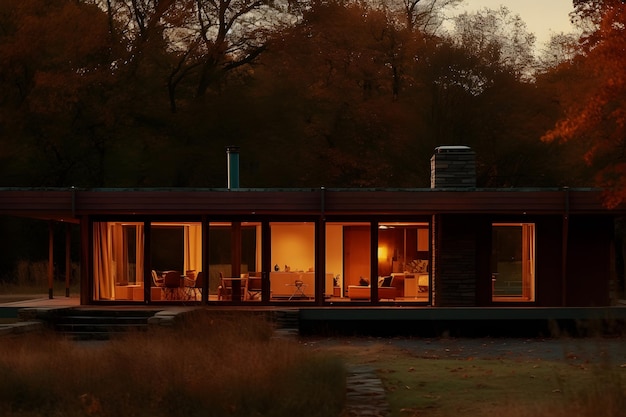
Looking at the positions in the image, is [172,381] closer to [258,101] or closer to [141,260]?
[141,260]

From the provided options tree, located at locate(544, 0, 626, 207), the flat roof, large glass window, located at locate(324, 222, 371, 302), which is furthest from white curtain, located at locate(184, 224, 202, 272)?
tree, located at locate(544, 0, 626, 207)

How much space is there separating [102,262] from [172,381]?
1273 cm

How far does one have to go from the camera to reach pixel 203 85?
121 feet

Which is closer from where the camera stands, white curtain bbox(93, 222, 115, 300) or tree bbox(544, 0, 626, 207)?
tree bbox(544, 0, 626, 207)

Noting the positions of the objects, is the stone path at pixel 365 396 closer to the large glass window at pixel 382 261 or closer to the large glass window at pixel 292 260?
the large glass window at pixel 292 260

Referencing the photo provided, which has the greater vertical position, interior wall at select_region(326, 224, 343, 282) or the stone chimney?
the stone chimney

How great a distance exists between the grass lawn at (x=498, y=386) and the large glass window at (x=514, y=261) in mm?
6746

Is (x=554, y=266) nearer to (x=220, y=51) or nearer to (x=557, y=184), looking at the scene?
(x=557, y=184)

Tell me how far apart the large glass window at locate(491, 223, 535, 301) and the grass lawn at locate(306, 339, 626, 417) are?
6746 mm

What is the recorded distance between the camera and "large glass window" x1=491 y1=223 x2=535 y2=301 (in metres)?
22.8

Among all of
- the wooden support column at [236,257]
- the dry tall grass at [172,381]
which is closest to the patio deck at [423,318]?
the wooden support column at [236,257]

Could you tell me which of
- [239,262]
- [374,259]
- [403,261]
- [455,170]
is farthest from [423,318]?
[239,262]

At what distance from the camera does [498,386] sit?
12.1 meters

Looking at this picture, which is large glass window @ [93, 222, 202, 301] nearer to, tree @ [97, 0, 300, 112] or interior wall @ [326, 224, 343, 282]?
interior wall @ [326, 224, 343, 282]
